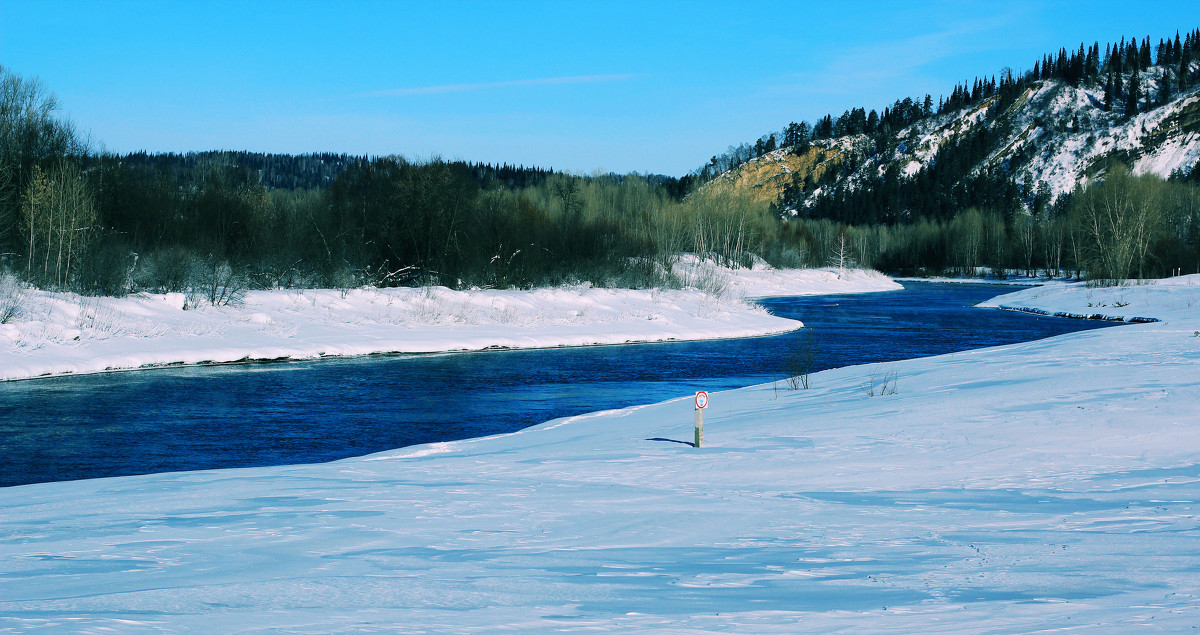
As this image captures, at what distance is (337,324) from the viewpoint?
32156mm

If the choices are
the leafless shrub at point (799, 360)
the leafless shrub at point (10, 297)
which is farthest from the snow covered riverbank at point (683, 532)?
the leafless shrub at point (10, 297)

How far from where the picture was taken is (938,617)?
4855 millimetres

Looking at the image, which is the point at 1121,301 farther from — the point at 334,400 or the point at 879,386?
the point at 334,400

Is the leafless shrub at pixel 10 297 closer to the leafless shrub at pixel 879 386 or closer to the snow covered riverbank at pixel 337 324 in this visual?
the snow covered riverbank at pixel 337 324

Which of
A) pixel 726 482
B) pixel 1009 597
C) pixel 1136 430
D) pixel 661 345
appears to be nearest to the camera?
pixel 1009 597

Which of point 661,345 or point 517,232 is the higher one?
point 517,232

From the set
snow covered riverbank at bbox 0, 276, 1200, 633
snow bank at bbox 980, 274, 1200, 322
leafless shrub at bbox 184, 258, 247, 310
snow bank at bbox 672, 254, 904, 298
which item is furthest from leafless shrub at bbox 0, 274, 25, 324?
snow bank at bbox 672, 254, 904, 298

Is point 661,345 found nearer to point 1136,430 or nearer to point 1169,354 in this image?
point 1169,354

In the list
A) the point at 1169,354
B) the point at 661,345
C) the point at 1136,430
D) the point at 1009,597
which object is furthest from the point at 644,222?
the point at 1009,597

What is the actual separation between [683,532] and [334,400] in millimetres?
13648

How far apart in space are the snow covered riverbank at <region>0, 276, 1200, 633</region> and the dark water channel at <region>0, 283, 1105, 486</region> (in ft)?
8.82

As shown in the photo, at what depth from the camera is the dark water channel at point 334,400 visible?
13547 millimetres

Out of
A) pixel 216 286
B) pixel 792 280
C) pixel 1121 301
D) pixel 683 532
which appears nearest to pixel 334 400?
pixel 683 532

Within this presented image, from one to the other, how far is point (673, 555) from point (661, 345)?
90.2ft
